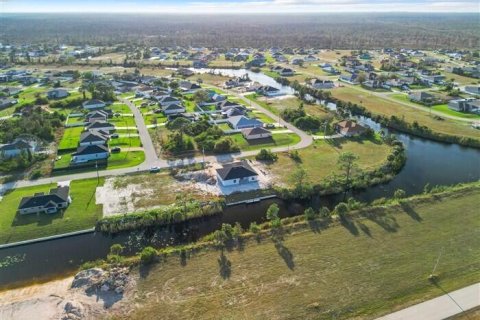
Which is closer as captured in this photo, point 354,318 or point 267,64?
point 354,318

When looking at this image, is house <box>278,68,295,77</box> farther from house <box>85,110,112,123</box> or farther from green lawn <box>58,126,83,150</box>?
green lawn <box>58,126,83,150</box>

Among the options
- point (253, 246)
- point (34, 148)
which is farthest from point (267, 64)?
point (253, 246)

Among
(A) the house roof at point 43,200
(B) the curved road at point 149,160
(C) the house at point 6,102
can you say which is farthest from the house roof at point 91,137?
(C) the house at point 6,102

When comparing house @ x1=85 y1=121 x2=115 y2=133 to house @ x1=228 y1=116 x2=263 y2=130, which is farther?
house @ x1=228 y1=116 x2=263 y2=130

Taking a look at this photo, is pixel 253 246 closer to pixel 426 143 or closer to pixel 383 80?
pixel 426 143

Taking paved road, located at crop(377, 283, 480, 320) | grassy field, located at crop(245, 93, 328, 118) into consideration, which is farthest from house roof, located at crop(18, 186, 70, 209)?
grassy field, located at crop(245, 93, 328, 118)

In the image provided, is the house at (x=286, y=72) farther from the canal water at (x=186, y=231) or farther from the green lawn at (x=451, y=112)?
the canal water at (x=186, y=231)
